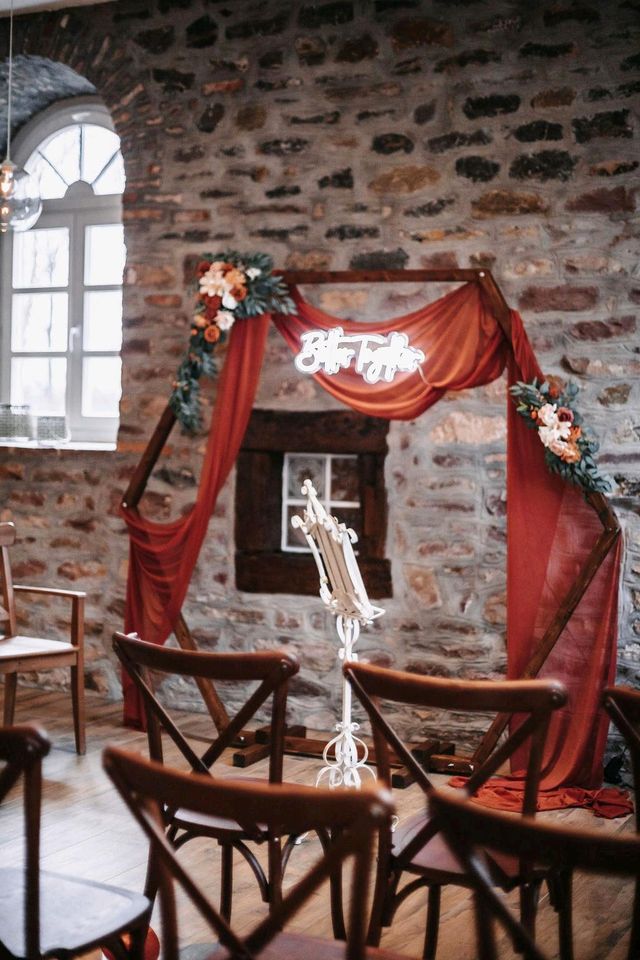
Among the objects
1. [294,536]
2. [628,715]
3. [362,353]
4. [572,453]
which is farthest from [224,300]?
[628,715]

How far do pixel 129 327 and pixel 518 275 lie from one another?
201 cm

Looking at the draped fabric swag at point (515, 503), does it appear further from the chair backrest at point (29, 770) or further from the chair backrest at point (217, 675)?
the chair backrest at point (29, 770)

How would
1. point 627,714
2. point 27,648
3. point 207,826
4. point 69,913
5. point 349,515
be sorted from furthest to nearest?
point 349,515 → point 27,648 → point 207,826 → point 627,714 → point 69,913

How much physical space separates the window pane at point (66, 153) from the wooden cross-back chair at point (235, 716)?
441 cm

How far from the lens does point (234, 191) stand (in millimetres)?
5590

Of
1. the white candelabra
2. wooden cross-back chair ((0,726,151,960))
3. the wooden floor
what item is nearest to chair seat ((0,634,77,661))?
the wooden floor

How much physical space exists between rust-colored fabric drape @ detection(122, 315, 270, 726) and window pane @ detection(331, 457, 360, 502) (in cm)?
56

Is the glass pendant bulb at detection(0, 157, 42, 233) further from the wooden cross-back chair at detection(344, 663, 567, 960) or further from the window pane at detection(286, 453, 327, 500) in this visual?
the wooden cross-back chair at detection(344, 663, 567, 960)

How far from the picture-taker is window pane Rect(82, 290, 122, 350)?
20.8 feet

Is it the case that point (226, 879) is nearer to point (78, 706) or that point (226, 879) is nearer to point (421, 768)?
point (421, 768)

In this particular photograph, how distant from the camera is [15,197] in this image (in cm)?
411

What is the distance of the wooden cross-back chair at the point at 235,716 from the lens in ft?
7.86

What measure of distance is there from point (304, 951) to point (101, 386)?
4.71 meters

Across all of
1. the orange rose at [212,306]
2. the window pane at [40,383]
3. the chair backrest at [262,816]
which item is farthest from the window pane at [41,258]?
the chair backrest at [262,816]
